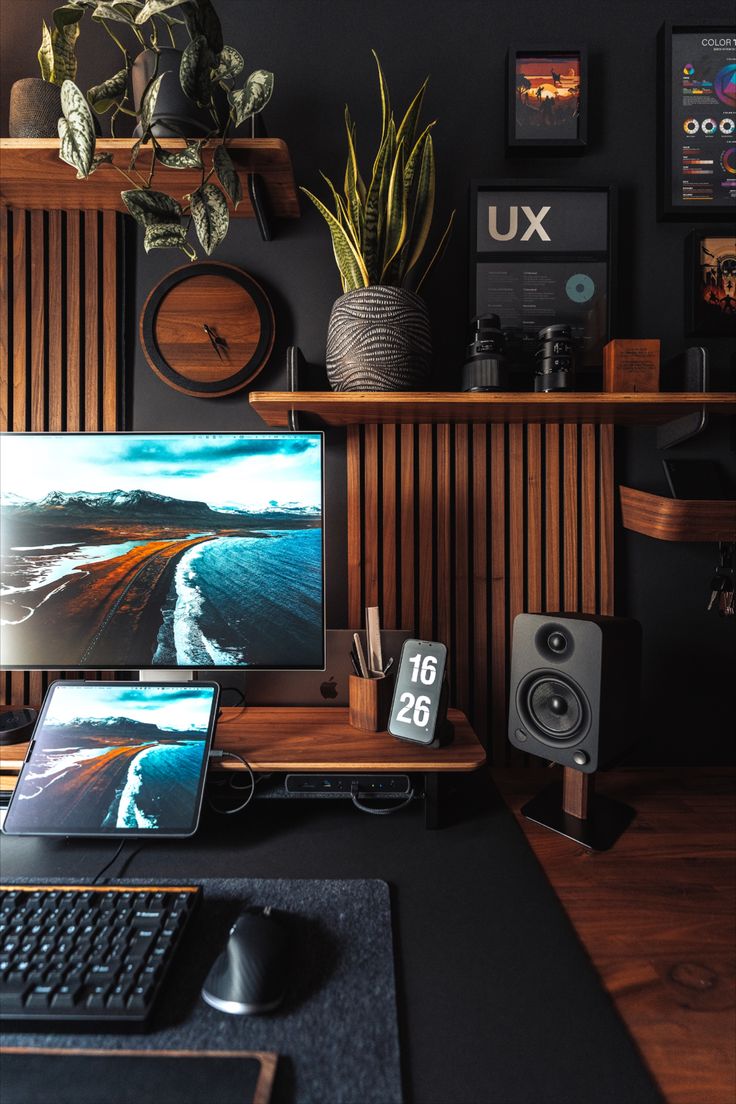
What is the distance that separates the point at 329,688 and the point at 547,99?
136 centimetres

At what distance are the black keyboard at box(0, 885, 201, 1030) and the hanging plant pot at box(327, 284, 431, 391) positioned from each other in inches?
34.6

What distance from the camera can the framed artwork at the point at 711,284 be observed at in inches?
52.3

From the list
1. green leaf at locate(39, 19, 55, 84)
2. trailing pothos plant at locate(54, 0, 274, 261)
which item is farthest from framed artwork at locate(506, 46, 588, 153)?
green leaf at locate(39, 19, 55, 84)

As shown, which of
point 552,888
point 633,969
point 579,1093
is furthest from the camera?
point 552,888

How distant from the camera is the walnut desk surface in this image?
0.59 m

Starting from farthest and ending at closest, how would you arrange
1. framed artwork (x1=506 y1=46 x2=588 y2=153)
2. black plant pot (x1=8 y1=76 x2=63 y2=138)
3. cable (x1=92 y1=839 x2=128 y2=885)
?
framed artwork (x1=506 y1=46 x2=588 y2=153) → black plant pot (x1=8 y1=76 x2=63 y2=138) → cable (x1=92 y1=839 x2=128 y2=885)

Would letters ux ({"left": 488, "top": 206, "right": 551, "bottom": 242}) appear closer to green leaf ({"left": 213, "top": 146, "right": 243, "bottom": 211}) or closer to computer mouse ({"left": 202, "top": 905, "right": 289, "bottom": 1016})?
green leaf ({"left": 213, "top": 146, "right": 243, "bottom": 211})

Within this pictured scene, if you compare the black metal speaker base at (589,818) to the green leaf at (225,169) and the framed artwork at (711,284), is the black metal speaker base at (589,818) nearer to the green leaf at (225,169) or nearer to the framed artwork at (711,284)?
the framed artwork at (711,284)

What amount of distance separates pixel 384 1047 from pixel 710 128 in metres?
1.78

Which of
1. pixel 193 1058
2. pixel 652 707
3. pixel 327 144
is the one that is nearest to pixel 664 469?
pixel 652 707

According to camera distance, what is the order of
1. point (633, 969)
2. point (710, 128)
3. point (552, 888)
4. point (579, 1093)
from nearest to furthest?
point (579, 1093) → point (633, 969) → point (552, 888) → point (710, 128)

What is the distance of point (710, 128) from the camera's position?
4.36 ft

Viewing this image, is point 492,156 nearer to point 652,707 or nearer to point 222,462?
point 222,462

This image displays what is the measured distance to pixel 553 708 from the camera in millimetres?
1020
